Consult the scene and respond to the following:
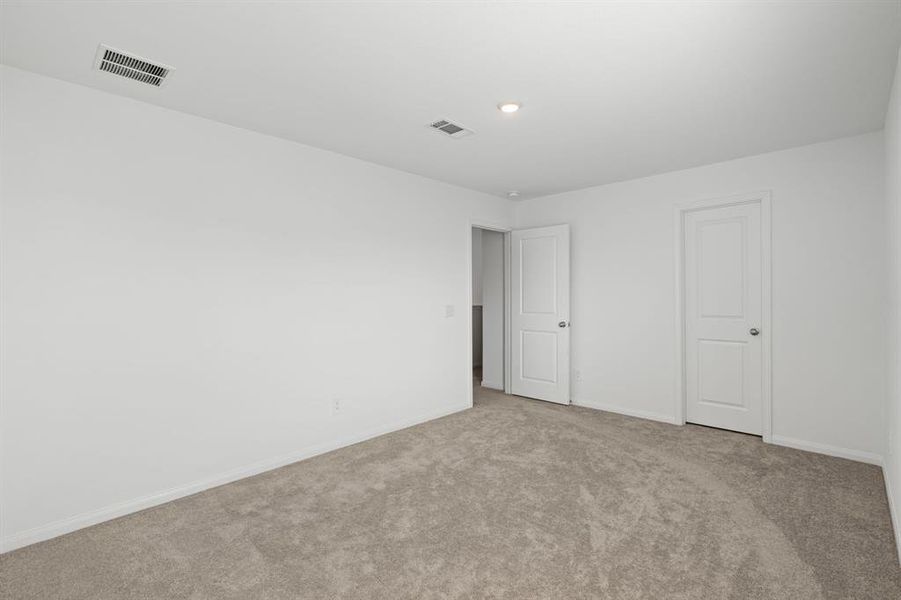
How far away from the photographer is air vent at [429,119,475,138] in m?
3.12

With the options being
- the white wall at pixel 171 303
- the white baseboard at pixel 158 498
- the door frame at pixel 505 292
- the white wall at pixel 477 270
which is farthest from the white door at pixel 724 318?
the white wall at pixel 477 270

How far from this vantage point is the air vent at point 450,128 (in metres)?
3.12

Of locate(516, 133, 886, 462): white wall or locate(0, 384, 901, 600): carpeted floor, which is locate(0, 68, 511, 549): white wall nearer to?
locate(0, 384, 901, 600): carpeted floor

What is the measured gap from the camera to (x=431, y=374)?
4676 millimetres

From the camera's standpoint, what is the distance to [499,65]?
92.2 inches

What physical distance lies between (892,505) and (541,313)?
331 cm

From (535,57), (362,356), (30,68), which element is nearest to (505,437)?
(362,356)

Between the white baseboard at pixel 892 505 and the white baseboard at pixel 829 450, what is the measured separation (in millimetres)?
136

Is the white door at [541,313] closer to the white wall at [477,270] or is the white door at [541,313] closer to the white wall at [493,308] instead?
the white wall at [493,308]

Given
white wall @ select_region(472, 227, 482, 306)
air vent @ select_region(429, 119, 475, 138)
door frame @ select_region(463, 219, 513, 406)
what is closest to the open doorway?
door frame @ select_region(463, 219, 513, 406)

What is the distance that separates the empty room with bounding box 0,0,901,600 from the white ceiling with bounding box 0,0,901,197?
0.02 metres

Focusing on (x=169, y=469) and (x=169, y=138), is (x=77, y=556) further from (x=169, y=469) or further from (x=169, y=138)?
(x=169, y=138)

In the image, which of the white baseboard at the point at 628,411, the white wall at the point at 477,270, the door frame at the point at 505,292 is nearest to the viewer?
the white baseboard at the point at 628,411

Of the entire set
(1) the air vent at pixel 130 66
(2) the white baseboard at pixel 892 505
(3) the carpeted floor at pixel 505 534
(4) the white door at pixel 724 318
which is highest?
(1) the air vent at pixel 130 66
